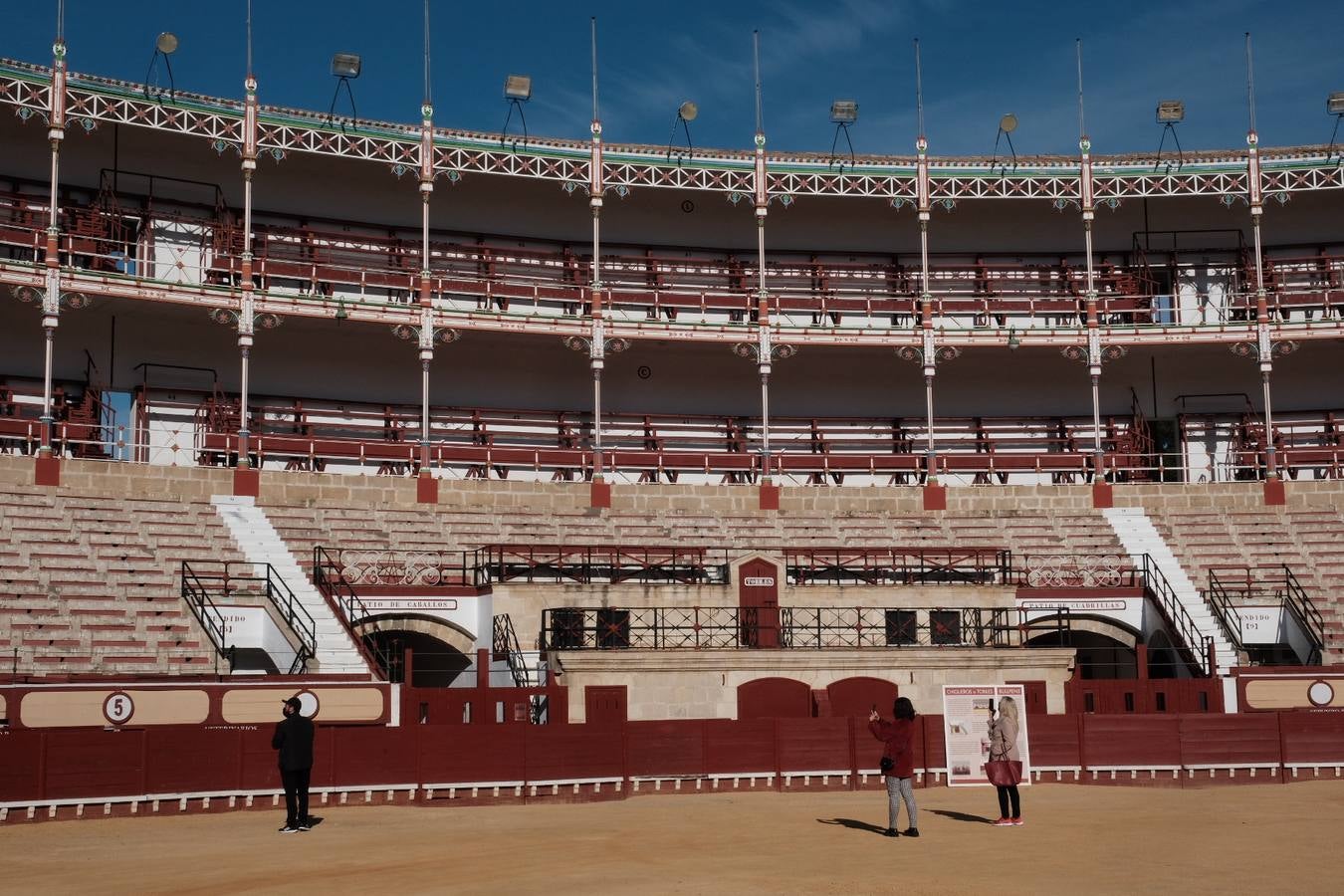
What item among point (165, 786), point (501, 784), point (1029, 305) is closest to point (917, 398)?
point (1029, 305)

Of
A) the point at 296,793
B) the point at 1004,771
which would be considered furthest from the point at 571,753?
the point at 1004,771

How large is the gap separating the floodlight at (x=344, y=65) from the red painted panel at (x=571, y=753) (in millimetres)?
22657

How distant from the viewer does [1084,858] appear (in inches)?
676

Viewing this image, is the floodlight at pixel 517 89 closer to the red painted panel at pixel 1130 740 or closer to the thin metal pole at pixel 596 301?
the thin metal pole at pixel 596 301

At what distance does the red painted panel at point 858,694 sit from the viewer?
29547 mm

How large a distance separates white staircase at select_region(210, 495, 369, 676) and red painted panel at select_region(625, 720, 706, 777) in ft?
15.6

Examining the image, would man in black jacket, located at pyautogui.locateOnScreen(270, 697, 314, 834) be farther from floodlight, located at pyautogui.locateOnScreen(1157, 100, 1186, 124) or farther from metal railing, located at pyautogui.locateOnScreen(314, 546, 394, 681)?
floodlight, located at pyautogui.locateOnScreen(1157, 100, 1186, 124)

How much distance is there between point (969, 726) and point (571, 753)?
20.6ft

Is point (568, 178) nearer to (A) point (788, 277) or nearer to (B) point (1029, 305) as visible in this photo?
(A) point (788, 277)

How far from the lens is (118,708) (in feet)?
76.5

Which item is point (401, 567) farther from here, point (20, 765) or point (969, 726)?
point (969, 726)

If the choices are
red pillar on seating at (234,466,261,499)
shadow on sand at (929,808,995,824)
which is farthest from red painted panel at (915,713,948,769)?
red pillar on seating at (234,466,261,499)

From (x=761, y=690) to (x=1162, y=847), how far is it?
474 inches

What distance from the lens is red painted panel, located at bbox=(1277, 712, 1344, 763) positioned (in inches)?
1094
